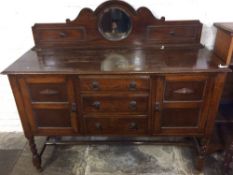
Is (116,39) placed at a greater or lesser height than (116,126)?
greater

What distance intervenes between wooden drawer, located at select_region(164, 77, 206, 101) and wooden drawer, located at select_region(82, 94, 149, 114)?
0.16m

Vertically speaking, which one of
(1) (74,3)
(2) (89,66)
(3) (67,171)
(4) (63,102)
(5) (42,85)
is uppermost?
(1) (74,3)

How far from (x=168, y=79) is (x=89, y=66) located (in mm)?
506

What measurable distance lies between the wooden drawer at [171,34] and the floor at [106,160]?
0.99 metres

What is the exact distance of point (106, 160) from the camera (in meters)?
1.84

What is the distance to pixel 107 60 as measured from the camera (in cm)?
145

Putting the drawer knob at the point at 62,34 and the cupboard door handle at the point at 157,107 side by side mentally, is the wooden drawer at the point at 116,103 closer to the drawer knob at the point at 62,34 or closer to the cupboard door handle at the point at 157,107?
the cupboard door handle at the point at 157,107

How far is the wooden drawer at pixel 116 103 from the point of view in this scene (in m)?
1.39

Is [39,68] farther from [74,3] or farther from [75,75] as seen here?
[74,3]

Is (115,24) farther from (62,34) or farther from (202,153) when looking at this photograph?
(202,153)

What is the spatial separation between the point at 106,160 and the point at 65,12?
1.28 meters

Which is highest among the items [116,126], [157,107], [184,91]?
[184,91]

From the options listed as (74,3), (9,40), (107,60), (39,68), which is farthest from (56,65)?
(9,40)

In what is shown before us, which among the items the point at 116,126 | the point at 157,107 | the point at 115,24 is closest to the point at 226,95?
the point at 157,107
